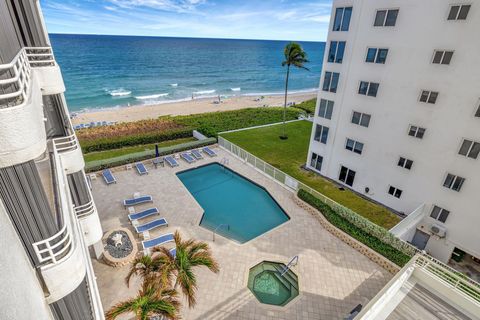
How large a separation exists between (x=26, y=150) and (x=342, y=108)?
74.2ft

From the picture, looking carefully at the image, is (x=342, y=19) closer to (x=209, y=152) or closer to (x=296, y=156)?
(x=296, y=156)

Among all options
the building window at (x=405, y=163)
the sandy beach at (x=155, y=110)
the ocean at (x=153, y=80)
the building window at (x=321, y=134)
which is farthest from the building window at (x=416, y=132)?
the ocean at (x=153, y=80)

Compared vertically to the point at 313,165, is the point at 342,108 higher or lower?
higher

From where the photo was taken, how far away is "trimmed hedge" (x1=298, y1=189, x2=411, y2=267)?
15727 mm

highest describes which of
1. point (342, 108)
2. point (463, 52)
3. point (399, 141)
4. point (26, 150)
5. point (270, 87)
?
point (463, 52)

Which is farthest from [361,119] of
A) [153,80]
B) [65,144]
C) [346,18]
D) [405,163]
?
[153,80]

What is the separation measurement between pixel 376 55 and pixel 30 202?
21943 millimetres

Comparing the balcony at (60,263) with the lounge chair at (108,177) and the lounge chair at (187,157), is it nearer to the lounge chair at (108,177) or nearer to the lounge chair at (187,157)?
the lounge chair at (108,177)

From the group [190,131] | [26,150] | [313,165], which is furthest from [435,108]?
[190,131]

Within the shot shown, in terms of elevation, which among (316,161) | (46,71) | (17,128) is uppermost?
(46,71)

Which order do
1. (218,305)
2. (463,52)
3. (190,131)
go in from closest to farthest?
(218,305)
(463,52)
(190,131)

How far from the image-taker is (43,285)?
455 cm

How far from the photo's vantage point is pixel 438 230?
18203mm

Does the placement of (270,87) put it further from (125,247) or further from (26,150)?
(26,150)
